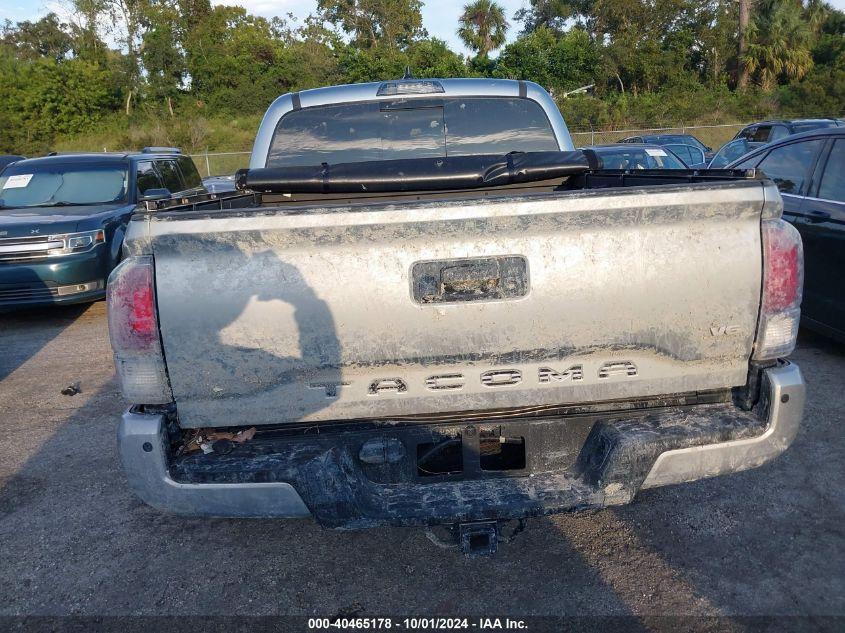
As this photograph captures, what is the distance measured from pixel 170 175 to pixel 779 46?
41.9m

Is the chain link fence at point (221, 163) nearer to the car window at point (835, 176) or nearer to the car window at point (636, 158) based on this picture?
the car window at point (636, 158)

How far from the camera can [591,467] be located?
2.57m

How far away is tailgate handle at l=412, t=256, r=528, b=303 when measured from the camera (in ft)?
7.89

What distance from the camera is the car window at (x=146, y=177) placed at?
8.86 m

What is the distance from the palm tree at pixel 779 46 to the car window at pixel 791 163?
40350mm

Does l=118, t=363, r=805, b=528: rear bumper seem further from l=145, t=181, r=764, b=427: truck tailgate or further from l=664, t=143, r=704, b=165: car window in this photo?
l=664, t=143, r=704, b=165: car window

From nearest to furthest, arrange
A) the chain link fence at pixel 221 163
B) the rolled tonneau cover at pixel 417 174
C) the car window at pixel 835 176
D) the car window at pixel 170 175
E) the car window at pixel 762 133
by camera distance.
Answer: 1. the rolled tonneau cover at pixel 417 174
2. the car window at pixel 835 176
3. the car window at pixel 170 175
4. the car window at pixel 762 133
5. the chain link fence at pixel 221 163

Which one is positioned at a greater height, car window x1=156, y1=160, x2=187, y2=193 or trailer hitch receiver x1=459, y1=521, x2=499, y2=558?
car window x1=156, y1=160, x2=187, y2=193

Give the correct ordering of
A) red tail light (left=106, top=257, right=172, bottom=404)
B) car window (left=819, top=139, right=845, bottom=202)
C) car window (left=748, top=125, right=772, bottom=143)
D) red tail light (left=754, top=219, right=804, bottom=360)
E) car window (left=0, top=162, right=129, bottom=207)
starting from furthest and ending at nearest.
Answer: car window (left=748, top=125, right=772, bottom=143) < car window (left=0, top=162, right=129, bottom=207) < car window (left=819, top=139, right=845, bottom=202) < red tail light (left=754, top=219, right=804, bottom=360) < red tail light (left=106, top=257, right=172, bottom=404)

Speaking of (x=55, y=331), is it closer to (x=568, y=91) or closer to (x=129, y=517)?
(x=129, y=517)

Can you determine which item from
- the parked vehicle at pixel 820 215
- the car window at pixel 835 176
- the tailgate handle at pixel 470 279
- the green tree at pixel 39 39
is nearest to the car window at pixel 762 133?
the parked vehicle at pixel 820 215

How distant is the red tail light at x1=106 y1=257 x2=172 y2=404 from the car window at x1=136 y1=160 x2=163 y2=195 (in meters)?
6.96

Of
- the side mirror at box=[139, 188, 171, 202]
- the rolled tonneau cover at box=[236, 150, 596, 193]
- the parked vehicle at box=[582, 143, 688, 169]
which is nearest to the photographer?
the side mirror at box=[139, 188, 171, 202]

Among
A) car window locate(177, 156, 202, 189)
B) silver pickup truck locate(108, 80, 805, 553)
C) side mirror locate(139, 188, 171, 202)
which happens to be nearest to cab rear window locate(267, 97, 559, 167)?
side mirror locate(139, 188, 171, 202)
